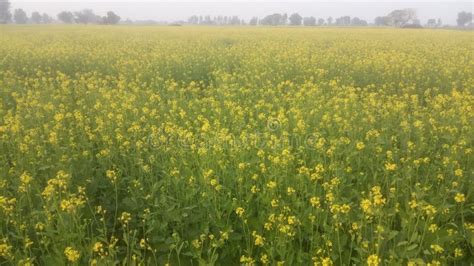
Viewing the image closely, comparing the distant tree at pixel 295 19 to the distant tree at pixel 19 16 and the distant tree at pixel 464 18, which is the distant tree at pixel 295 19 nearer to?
the distant tree at pixel 464 18

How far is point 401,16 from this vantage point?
11575 centimetres

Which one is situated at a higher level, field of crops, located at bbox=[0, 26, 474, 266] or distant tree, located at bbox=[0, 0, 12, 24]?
distant tree, located at bbox=[0, 0, 12, 24]

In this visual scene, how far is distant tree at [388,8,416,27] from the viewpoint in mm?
114000

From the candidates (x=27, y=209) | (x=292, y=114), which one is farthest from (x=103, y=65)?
(x=27, y=209)

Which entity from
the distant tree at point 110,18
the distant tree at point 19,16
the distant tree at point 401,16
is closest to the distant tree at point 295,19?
the distant tree at point 401,16

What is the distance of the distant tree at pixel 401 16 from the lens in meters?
114

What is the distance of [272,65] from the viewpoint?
1166cm

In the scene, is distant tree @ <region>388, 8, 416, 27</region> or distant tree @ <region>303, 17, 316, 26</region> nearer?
distant tree @ <region>388, 8, 416, 27</region>

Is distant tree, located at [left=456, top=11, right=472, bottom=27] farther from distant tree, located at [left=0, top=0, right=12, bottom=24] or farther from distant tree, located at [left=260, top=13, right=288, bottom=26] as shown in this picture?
distant tree, located at [left=0, top=0, right=12, bottom=24]

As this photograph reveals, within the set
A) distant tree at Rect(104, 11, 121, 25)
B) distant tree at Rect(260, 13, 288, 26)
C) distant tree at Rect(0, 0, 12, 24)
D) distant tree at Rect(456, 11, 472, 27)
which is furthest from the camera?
distant tree at Rect(456, 11, 472, 27)

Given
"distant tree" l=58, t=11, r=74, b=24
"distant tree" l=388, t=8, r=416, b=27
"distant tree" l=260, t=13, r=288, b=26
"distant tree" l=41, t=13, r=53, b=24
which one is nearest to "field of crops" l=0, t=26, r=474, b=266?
"distant tree" l=388, t=8, r=416, b=27

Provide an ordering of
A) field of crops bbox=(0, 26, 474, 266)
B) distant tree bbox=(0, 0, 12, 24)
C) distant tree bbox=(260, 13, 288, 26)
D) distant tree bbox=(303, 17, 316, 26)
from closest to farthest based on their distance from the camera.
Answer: field of crops bbox=(0, 26, 474, 266)
distant tree bbox=(0, 0, 12, 24)
distant tree bbox=(260, 13, 288, 26)
distant tree bbox=(303, 17, 316, 26)

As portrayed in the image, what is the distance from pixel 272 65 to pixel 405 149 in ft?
22.7

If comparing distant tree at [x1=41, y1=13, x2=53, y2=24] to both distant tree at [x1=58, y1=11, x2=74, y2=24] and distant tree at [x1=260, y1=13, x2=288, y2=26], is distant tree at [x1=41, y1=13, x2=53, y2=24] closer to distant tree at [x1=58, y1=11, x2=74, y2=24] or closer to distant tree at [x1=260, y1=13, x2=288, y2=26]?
distant tree at [x1=58, y1=11, x2=74, y2=24]
